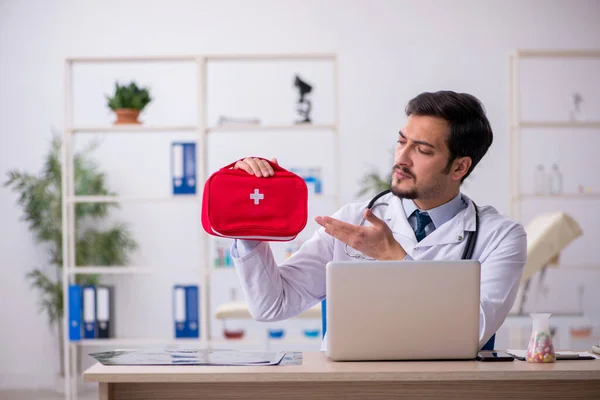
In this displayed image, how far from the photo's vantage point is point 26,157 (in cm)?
576

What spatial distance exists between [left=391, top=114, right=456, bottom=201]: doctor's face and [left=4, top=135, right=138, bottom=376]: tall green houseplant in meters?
3.64

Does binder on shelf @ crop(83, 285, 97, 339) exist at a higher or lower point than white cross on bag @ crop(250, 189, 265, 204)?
lower

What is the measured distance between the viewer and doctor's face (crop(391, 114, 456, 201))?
221cm

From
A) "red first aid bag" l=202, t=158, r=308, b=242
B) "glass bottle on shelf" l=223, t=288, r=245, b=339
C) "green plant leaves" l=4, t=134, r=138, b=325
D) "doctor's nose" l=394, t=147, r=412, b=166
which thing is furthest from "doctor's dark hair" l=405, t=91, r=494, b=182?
"green plant leaves" l=4, t=134, r=138, b=325

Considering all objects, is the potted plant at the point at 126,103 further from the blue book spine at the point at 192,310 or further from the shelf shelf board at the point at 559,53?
the shelf shelf board at the point at 559,53

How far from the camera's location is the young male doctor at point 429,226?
82.8 inches

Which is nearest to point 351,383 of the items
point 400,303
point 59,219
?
point 400,303

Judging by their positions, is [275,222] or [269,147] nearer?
[275,222]

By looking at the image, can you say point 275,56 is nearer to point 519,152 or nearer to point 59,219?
point 519,152

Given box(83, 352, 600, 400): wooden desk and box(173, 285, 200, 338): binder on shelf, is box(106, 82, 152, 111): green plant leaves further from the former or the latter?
box(83, 352, 600, 400): wooden desk

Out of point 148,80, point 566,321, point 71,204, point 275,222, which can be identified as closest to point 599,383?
point 275,222

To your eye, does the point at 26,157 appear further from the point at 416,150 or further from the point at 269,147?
the point at 416,150

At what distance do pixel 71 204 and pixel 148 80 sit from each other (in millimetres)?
1413

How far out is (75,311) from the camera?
4.71 m
